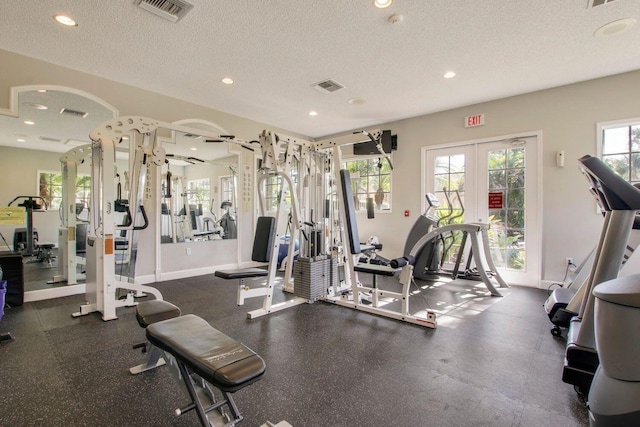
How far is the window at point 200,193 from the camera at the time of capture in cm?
509

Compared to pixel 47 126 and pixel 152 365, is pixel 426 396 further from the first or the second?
pixel 47 126

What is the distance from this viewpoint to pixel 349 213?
3.31 meters

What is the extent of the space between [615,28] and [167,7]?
13.2 feet

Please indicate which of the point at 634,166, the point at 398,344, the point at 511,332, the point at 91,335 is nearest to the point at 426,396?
the point at 398,344

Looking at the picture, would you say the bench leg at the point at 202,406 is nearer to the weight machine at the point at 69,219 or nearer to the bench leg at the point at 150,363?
the bench leg at the point at 150,363

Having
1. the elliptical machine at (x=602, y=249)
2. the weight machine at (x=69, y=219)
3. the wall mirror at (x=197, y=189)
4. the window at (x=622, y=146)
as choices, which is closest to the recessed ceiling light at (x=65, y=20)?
the weight machine at (x=69, y=219)

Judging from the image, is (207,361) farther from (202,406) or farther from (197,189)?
(197,189)

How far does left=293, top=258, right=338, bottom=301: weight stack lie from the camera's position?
3562 millimetres

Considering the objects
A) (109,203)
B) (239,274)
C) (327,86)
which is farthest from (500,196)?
(109,203)

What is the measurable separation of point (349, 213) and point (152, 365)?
2.16m

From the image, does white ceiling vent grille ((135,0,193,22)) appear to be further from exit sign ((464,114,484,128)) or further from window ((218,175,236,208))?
exit sign ((464,114,484,128))

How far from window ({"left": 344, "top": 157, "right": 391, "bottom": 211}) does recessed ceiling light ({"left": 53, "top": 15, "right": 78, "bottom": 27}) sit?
4.31 metres

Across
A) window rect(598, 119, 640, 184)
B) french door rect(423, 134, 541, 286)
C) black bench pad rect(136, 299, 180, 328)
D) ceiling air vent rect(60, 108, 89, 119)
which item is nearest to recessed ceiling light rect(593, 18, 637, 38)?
window rect(598, 119, 640, 184)

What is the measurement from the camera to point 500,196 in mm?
4684
